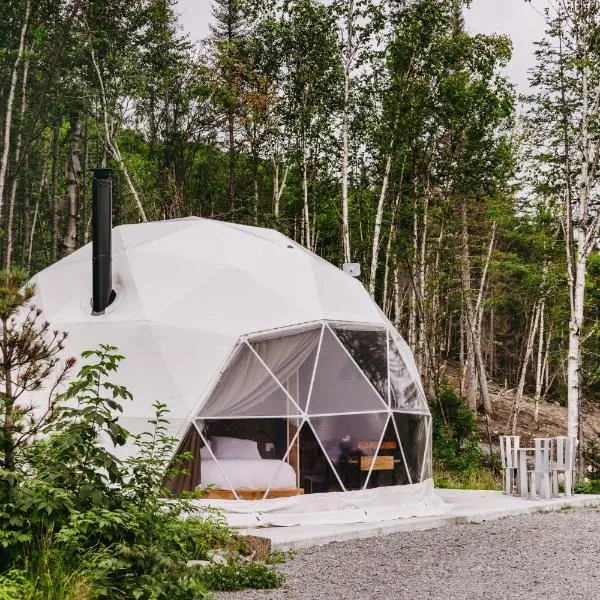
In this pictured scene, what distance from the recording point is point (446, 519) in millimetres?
10898

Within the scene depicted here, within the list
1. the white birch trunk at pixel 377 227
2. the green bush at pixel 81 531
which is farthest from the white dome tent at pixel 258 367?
the white birch trunk at pixel 377 227

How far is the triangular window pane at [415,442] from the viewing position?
1194 centimetres

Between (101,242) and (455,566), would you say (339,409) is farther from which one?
(455,566)

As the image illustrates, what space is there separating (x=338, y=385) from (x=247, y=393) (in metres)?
1.20

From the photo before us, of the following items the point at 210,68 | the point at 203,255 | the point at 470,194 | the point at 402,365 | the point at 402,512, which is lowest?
the point at 402,512

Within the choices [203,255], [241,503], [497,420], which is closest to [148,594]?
[241,503]

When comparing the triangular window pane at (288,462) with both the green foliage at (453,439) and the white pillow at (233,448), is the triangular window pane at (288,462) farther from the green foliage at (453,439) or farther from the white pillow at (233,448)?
the green foliage at (453,439)

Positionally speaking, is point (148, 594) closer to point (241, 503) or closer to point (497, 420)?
point (241, 503)

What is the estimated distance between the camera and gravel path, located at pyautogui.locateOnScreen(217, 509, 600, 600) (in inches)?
263

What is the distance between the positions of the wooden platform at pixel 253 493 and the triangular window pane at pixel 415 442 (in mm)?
1712

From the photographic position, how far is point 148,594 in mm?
5156

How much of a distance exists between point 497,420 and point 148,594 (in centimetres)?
2610

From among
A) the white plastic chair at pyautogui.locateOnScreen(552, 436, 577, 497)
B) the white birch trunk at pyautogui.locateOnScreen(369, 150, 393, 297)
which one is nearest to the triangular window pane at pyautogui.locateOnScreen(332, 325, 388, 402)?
the white plastic chair at pyautogui.locateOnScreen(552, 436, 577, 497)

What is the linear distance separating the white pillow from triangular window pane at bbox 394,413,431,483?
1.99 metres
